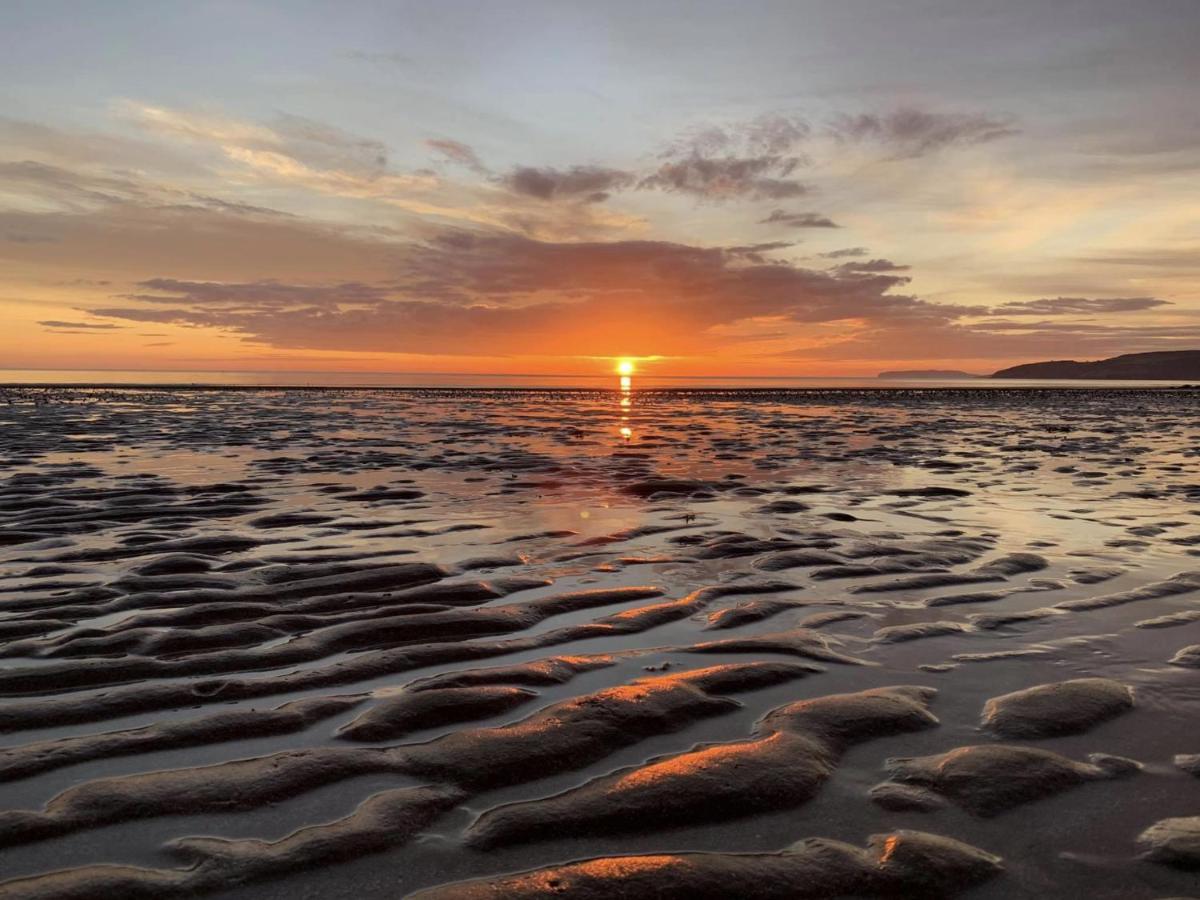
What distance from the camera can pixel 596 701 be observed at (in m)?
4.48

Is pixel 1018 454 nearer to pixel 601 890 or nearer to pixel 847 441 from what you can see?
pixel 847 441

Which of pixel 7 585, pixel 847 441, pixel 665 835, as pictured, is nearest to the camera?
pixel 665 835

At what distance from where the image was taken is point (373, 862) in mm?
3014

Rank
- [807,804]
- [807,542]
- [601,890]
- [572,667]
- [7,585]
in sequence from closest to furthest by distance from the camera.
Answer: [601,890], [807,804], [572,667], [7,585], [807,542]

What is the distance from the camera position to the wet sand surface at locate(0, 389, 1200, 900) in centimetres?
305

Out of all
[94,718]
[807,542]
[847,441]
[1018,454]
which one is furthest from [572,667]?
[847,441]

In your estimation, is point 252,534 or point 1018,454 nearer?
point 252,534

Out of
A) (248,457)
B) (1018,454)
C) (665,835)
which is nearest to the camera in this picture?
(665,835)

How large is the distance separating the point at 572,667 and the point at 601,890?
241 cm

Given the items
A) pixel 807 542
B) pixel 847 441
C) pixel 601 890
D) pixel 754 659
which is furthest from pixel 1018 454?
pixel 601 890

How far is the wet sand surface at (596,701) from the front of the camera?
3.05 m

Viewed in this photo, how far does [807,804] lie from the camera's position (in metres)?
3.48

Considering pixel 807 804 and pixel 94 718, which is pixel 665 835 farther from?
pixel 94 718

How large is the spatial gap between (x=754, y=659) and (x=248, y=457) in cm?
1614
